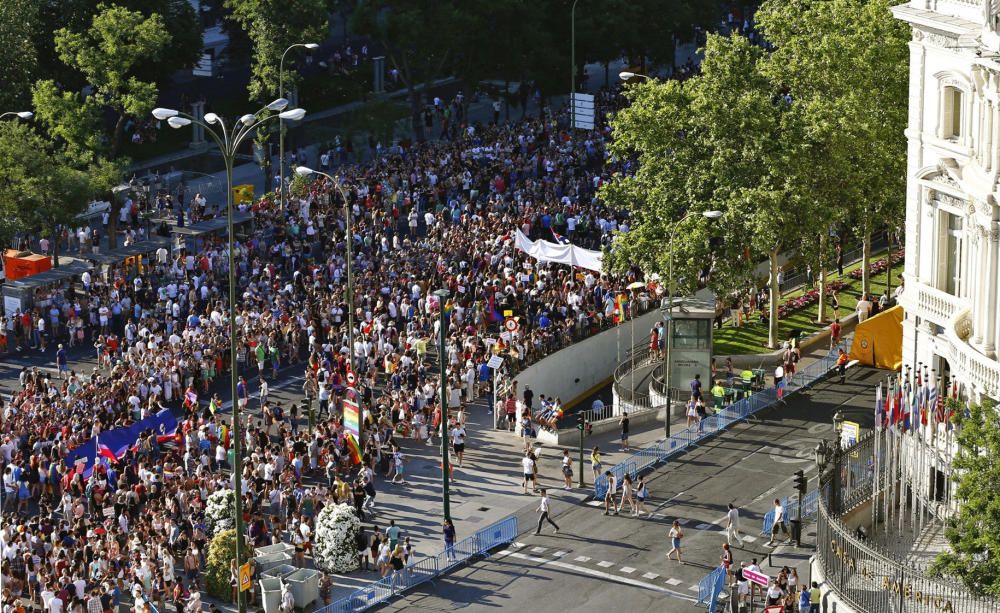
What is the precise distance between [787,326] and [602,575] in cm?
2367

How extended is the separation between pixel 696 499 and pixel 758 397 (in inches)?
332

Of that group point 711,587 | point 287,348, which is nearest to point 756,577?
point 711,587

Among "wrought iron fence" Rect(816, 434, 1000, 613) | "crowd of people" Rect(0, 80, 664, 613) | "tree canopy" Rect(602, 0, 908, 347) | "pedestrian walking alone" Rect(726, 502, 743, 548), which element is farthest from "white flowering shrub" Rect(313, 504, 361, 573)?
"tree canopy" Rect(602, 0, 908, 347)

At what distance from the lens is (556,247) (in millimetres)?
71312

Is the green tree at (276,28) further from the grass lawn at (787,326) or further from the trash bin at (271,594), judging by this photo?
the trash bin at (271,594)

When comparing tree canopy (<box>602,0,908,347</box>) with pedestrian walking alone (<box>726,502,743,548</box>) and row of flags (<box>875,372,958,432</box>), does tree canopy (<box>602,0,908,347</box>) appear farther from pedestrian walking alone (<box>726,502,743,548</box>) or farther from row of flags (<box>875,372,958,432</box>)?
row of flags (<box>875,372,958,432</box>)

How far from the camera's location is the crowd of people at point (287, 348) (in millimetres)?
Answer: 51094

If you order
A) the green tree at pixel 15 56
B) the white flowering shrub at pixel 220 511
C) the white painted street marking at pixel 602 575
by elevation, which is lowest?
the white painted street marking at pixel 602 575

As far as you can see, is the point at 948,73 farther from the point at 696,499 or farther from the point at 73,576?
the point at 73,576

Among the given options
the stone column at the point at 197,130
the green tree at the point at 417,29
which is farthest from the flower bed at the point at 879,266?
the stone column at the point at 197,130

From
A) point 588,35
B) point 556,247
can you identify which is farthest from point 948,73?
point 588,35

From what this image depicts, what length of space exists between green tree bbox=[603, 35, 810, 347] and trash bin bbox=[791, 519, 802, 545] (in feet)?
50.3

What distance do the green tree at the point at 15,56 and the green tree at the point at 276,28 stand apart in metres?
9.90

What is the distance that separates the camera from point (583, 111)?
91.4 metres
